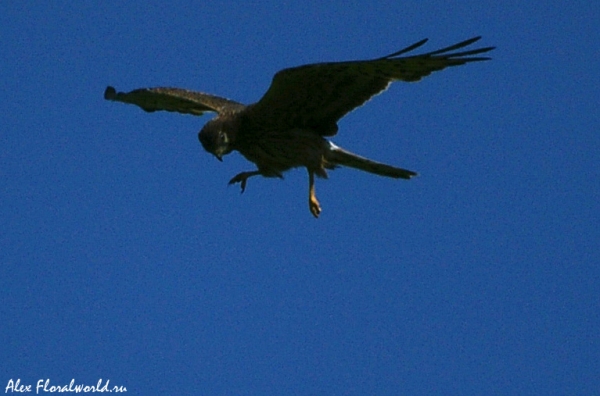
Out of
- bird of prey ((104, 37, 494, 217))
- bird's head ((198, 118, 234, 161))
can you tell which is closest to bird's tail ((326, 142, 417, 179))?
bird of prey ((104, 37, 494, 217))

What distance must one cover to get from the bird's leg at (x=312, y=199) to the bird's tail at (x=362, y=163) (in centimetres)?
19

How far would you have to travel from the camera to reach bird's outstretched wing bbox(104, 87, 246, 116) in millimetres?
10203

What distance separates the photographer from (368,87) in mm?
9062

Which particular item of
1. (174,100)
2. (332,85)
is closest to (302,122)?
(332,85)

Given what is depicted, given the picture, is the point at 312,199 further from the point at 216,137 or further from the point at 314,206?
the point at 216,137

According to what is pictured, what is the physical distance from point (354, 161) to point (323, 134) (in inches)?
12.4

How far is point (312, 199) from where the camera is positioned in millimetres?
9336

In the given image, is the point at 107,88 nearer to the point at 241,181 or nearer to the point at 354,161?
the point at 241,181

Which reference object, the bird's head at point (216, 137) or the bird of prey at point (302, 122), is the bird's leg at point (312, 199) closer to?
the bird of prey at point (302, 122)

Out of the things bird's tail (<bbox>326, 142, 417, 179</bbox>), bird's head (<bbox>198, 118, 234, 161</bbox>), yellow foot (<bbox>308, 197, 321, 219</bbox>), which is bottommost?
yellow foot (<bbox>308, 197, 321, 219</bbox>)

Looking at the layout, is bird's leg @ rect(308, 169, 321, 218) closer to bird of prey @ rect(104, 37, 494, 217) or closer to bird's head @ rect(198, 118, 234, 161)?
bird of prey @ rect(104, 37, 494, 217)

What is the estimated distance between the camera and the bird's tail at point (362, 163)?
9383 millimetres

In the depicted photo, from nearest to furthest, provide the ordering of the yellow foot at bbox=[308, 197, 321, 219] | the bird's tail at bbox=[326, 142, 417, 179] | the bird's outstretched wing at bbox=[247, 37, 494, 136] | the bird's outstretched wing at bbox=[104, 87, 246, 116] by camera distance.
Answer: the bird's outstretched wing at bbox=[247, 37, 494, 136]
the yellow foot at bbox=[308, 197, 321, 219]
the bird's tail at bbox=[326, 142, 417, 179]
the bird's outstretched wing at bbox=[104, 87, 246, 116]

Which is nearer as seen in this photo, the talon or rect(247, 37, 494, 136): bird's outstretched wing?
rect(247, 37, 494, 136): bird's outstretched wing
